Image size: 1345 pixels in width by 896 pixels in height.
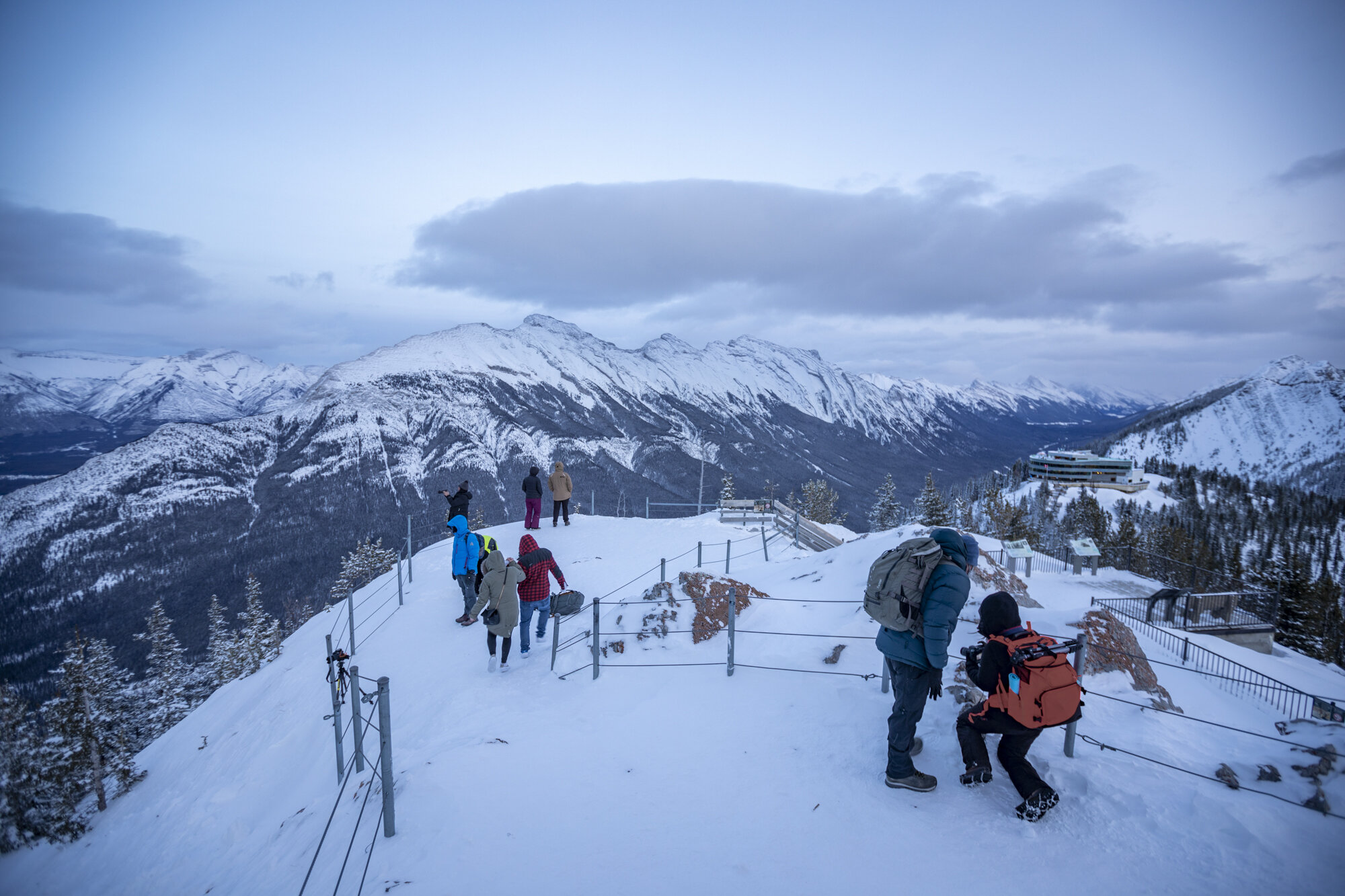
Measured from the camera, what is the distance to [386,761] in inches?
206

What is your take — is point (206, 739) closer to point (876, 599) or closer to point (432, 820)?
point (432, 820)

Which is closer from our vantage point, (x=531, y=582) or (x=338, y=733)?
(x=338, y=733)

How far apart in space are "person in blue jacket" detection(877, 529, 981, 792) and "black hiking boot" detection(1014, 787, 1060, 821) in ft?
2.40

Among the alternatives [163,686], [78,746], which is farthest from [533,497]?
[163,686]

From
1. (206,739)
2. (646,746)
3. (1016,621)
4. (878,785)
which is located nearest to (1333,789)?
(1016,621)

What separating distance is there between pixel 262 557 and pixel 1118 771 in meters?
130

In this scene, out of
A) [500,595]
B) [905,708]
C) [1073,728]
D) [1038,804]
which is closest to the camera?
[1038,804]

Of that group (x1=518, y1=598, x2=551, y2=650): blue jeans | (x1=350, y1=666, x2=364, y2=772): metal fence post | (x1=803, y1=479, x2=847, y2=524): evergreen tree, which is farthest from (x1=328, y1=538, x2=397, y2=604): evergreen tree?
(x1=803, y1=479, x2=847, y2=524): evergreen tree

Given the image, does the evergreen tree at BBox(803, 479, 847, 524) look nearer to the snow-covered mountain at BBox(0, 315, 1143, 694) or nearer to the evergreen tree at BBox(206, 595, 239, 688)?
the evergreen tree at BBox(206, 595, 239, 688)

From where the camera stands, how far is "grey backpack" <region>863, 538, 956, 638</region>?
4922 mm

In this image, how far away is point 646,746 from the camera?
6441mm

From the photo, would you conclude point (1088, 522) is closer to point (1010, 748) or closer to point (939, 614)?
point (1010, 748)

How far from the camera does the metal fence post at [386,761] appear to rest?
5.07 m

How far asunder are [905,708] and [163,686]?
2086 inches
